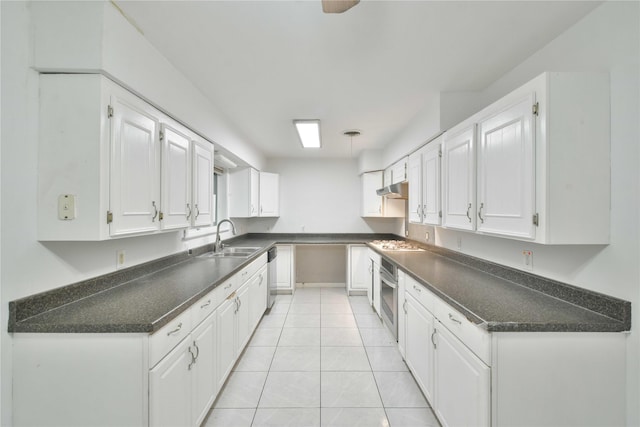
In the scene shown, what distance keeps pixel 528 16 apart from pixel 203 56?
6.66 feet

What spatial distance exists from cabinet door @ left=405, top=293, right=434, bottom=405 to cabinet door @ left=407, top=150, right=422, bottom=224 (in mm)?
1054

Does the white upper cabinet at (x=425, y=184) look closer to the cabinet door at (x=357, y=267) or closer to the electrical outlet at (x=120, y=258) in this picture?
the cabinet door at (x=357, y=267)

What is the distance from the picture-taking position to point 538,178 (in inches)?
55.4

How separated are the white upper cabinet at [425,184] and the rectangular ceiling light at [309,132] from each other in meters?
1.24

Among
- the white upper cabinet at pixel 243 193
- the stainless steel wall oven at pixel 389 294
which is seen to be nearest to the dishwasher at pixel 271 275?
the white upper cabinet at pixel 243 193

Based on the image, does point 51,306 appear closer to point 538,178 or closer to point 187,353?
point 187,353

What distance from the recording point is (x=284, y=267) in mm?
4660

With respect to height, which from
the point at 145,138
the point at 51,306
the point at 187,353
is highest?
the point at 145,138

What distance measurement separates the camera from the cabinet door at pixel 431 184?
2566mm

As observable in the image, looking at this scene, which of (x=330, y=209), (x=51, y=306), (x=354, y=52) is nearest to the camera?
(x=51, y=306)

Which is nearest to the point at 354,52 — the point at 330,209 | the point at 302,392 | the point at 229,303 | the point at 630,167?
the point at 630,167

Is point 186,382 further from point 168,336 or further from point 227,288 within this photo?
point 227,288

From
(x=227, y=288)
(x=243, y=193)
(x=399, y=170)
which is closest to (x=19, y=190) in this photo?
(x=227, y=288)

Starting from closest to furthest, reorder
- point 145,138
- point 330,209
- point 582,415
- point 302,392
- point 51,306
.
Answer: point 582,415, point 51,306, point 145,138, point 302,392, point 330,209
